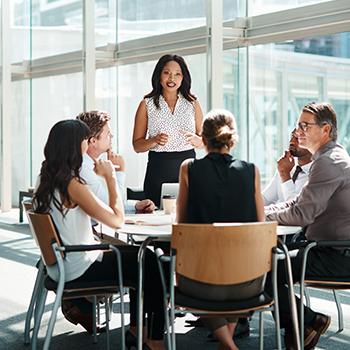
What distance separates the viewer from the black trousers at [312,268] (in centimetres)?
234

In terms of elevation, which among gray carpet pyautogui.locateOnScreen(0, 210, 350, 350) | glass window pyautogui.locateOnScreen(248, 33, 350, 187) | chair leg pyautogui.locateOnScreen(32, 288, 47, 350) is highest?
glass window pyautogui.locateOnScreen(248, 33, 350, 187)

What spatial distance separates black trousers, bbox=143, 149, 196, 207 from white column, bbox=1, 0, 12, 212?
5.90 meters

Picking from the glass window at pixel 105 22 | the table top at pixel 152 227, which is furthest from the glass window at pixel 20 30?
the table top at pixel 152 227

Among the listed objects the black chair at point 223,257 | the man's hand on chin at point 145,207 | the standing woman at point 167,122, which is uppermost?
the standing woman at point 167,122

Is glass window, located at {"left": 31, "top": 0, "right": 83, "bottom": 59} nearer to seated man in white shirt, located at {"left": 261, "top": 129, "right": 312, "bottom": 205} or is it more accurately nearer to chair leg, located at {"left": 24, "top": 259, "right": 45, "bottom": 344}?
seated man in white shirt, located at {"left": 261, "top": 129, "right": 312, "bottom": 205}

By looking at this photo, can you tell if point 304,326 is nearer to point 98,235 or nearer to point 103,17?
point 98,235

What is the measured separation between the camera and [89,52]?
7.22 metres

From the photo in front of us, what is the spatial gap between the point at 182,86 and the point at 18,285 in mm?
2107

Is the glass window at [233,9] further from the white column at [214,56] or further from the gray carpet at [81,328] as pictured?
the gray carpet at [81,328]

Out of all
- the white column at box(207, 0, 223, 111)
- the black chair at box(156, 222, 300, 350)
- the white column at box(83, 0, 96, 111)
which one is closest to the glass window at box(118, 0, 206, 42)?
the white column at box(207, 0, 223, 111)

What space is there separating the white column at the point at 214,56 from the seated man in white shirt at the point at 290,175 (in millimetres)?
3080

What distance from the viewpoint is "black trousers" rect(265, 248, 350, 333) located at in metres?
2.34

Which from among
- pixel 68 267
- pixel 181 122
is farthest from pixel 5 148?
pixel 68 267

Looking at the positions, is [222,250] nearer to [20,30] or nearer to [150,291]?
[150,291]
